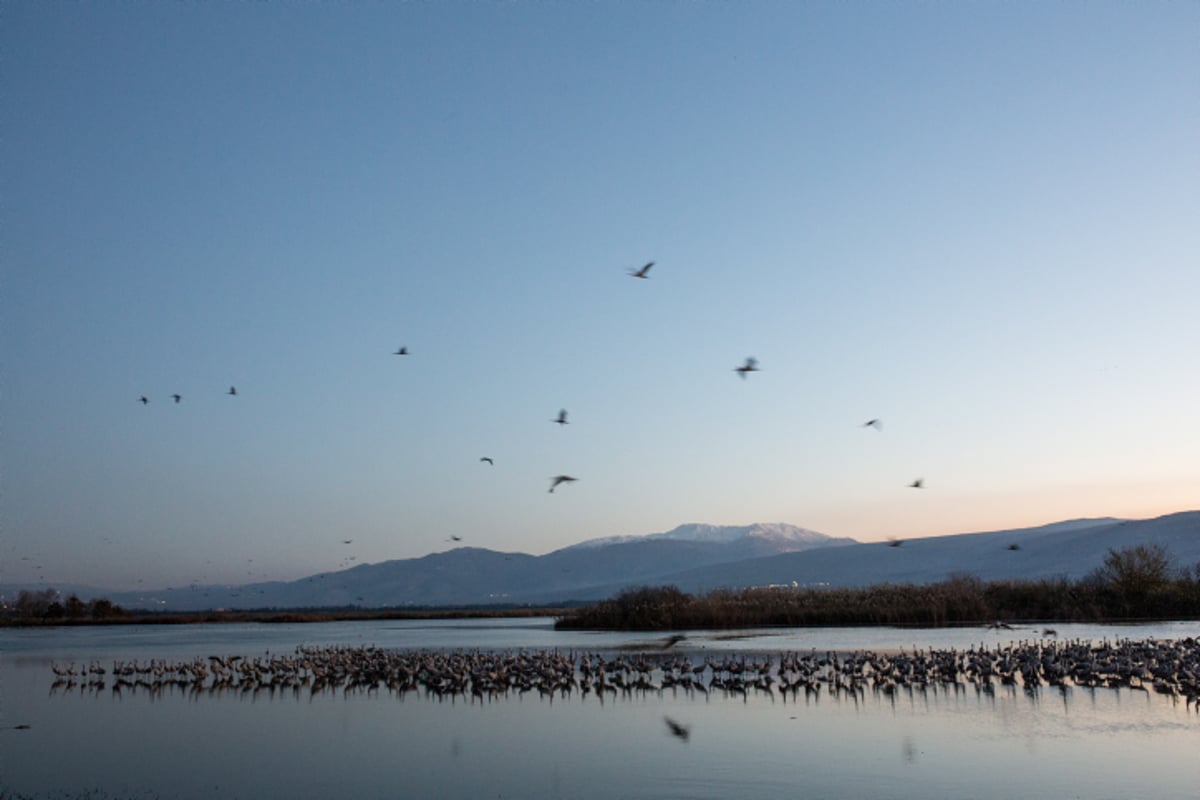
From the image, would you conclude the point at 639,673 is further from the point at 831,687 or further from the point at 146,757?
the point at 146,757

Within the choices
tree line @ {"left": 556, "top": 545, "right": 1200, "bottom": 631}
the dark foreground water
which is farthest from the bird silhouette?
tree line @ {"left": 556, "top": 545, "right": 1200, "bottom": 631}

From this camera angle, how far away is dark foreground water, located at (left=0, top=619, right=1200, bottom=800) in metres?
14.7

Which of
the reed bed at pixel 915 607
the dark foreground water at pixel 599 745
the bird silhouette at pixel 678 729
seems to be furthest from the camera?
the reed bed at pixel 915 607

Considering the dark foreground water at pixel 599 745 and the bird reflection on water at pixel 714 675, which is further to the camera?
the bird reflection on water at pixel 714 675

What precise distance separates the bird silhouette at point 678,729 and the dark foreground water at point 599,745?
17 cm

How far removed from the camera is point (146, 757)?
17688mm

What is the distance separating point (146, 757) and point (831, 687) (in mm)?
14743

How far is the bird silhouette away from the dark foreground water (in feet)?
0.57

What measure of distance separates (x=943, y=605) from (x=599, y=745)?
36799 mm

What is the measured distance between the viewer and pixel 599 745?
18.0m

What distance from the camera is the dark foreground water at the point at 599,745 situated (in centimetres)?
1473

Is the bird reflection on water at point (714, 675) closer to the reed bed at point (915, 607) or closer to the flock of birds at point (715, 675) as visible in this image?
the flock of birds at point (715, 675)

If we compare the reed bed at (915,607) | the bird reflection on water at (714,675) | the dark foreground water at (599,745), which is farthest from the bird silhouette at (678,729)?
the reed bed at (915,607)

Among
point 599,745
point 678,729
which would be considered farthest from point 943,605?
point 599,745
